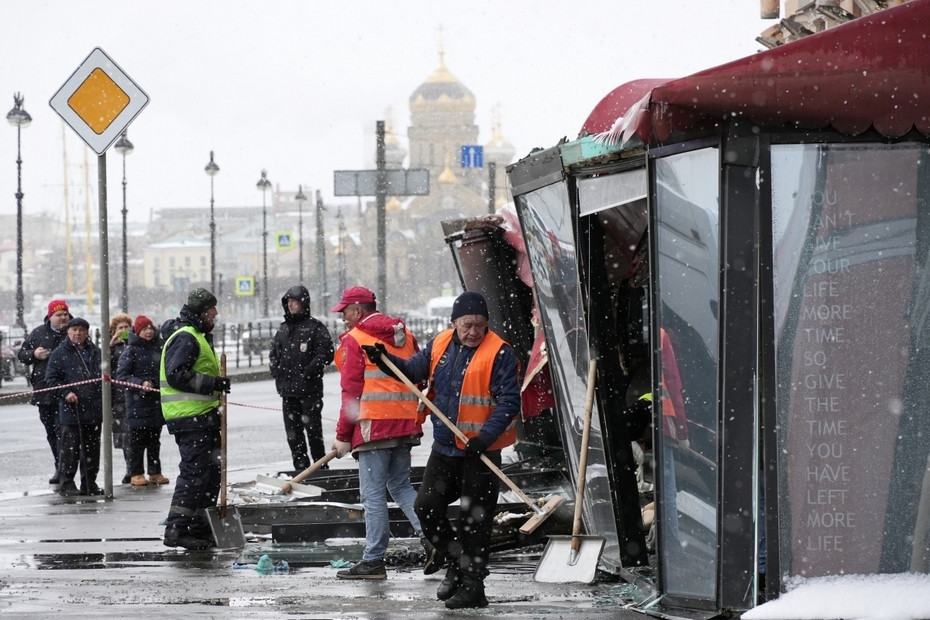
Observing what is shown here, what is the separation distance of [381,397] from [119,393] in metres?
5.57

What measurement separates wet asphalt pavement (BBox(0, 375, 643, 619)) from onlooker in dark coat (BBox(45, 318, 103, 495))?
68cm

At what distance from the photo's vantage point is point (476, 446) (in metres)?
6.57

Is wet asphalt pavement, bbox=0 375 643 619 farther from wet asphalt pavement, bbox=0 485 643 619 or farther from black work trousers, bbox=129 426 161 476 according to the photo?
black work trousers, bbox=129 426 161 476

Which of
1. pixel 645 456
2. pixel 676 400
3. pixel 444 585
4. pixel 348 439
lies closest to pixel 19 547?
pixel 348 439

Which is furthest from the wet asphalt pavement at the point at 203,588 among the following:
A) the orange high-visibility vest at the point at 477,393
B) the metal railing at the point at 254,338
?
the metal railing at the point at 254,338

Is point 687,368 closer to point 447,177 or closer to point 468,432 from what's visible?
point 468,432

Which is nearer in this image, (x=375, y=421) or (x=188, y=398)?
(x=375, y=421)

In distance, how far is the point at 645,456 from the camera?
8.86 meters

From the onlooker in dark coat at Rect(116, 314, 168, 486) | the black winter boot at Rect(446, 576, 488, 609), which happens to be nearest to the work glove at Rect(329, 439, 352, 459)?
the black winter boot at Rect(446, 576, 488, 609)

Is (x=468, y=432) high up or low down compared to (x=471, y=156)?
down

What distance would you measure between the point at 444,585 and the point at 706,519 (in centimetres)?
140

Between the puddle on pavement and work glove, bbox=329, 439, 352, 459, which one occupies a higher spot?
work glove, bbox=329, 439, 352, 459

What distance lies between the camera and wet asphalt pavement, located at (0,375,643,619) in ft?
20.8

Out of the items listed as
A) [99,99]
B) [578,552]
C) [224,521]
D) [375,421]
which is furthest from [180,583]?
[99,99]
